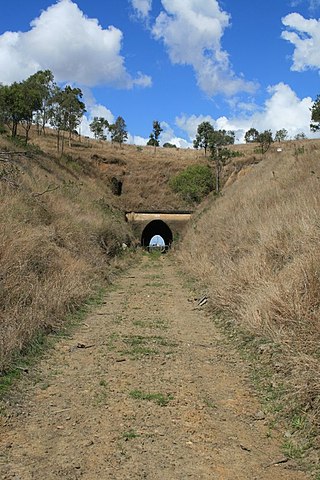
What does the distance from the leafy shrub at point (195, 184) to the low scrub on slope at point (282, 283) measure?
1328 inches

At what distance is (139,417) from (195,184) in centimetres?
4817

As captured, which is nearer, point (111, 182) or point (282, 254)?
point (282, 254)

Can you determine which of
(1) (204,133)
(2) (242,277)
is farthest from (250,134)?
(2) (242,277)

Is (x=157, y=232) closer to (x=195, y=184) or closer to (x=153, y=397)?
(x=195, y=184)

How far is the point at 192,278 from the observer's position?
16.9 meters

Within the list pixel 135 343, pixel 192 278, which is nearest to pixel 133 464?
pixel 135 343

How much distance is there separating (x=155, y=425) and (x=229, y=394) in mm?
1352

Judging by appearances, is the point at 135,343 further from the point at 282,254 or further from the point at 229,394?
the point at 282,254

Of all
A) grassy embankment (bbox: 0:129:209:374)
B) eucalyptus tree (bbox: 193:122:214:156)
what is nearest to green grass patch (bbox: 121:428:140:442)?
grassy embankment (bbox: 0:129:209:374)

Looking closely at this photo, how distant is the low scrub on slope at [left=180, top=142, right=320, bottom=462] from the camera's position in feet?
17.4

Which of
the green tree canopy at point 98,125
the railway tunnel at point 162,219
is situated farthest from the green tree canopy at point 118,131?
the railway tunnel at point 162,219

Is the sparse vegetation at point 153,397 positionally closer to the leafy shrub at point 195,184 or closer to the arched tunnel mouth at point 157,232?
the arched tunnel mouth at point 157,232

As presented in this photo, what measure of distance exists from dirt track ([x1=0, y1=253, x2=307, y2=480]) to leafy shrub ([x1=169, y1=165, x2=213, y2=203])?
4428 cm

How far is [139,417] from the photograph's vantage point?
15.8 feet
